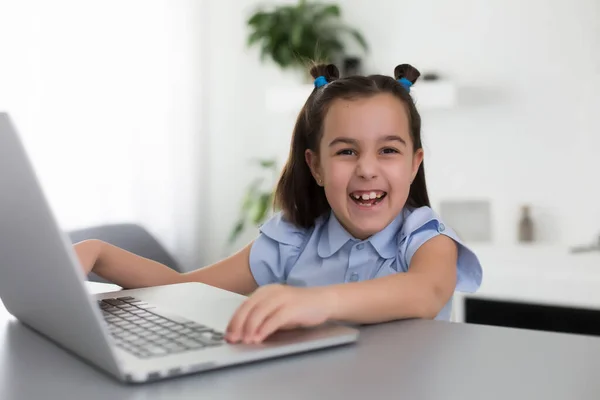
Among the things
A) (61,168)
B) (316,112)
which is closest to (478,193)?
(61,168)

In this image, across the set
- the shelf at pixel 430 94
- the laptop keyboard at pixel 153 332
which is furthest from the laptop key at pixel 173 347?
the shelf at pixel 430 94

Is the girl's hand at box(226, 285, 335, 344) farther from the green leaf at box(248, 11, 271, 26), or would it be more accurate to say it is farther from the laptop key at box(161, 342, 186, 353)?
the green leaf at box(248, 11, 271, 26)

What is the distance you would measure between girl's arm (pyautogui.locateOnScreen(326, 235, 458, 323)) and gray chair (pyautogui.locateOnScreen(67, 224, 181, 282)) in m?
0.86

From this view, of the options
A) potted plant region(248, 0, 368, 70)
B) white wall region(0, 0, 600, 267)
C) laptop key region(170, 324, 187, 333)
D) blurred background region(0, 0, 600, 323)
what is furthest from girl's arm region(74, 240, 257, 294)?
potted plant region(248, 0, 368, 70)

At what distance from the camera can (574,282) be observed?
9.05 feet

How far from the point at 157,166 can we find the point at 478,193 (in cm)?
152

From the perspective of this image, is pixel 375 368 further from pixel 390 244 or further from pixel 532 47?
pixel 532 47

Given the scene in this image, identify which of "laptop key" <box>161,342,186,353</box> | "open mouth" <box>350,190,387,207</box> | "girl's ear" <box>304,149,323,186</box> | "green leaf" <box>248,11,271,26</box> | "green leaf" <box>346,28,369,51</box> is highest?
"green leaf" <box>248,11,271,26</box>

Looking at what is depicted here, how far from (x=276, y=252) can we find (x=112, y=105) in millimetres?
2167

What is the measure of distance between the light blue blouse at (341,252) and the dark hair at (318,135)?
0.12 feet

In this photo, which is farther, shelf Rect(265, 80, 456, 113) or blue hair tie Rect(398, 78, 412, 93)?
shelf Rect(265, 80, 456, 113)

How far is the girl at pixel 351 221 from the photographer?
4.00 ft

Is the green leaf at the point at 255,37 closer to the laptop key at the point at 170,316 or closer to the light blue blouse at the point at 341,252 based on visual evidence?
the light blue blouse at the point at 341,252

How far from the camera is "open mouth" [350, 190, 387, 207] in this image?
4.34 feet
